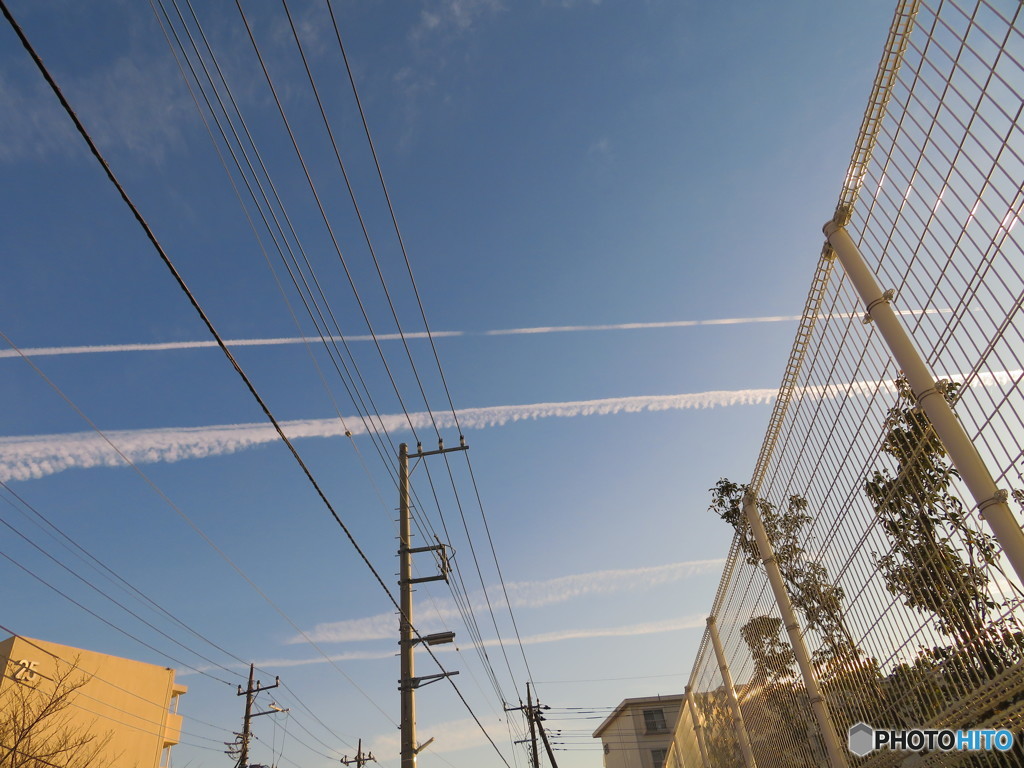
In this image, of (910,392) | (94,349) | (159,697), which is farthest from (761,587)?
(159,697)

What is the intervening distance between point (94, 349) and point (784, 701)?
1011 centimetres

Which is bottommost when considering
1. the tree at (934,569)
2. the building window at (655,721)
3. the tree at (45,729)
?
the tree at (934,569)

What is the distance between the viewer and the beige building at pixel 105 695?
24078 millimetres

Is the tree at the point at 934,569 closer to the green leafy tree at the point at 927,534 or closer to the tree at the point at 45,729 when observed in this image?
A: the green leafy tree at the point at 927,534

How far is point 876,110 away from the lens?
3.61m

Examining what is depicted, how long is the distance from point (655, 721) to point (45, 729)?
156 ft

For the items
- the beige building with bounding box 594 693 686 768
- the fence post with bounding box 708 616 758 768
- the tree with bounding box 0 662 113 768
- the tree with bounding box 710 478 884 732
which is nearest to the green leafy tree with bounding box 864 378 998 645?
the tree with bounding box 710 478 884 732

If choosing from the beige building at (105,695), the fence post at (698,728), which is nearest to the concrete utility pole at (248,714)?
the beige building at (105,695)

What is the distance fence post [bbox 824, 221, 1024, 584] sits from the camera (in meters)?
3.00

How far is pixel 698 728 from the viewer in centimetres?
1223

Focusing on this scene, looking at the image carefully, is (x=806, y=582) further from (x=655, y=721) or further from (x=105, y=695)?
(x=655, y=721)

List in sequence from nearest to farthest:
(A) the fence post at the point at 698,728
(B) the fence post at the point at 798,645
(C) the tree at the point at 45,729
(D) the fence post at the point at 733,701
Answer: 1. (B) the fence post at the point at 798,645
2. (D) the fence post at the point at 733,701
3. (A) the fence post at the point at 698,728
4. (C) the tree at the point at 45,729

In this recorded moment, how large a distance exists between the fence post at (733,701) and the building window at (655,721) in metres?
52.5

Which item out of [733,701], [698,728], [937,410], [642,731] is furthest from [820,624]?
[642,731]
